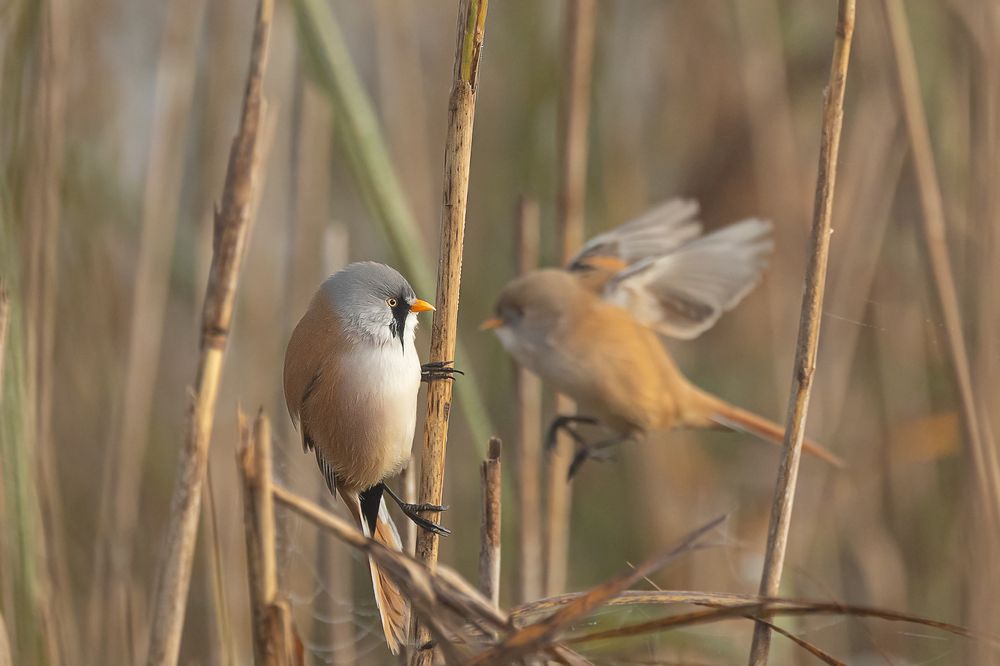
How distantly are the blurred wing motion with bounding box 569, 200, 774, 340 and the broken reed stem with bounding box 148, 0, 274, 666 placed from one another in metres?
1.19

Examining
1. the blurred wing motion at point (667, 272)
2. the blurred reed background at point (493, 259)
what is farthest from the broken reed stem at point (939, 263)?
the blurred wing motion at point (667, 272)

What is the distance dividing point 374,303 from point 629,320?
1058 millimetres

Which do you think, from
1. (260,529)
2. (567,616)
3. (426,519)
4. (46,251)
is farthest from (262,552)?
(46,251)

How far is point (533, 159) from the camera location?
2.51 meters

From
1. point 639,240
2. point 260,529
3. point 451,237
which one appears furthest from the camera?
point 639,240

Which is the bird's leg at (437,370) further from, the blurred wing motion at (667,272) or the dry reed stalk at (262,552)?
the blurred wing motion at (667,272)

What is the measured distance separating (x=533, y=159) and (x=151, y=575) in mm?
1375

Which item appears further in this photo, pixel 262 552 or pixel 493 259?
pixel 493 259

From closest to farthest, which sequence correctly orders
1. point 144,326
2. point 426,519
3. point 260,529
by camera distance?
point 260,529
point 426,519
point 144,326

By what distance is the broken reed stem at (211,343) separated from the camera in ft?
2.96

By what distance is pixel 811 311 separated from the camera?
1147mm

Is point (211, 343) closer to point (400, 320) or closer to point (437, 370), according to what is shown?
point (437, 370)

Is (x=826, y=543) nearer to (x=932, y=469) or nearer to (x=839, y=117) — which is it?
(x=932, y=469)

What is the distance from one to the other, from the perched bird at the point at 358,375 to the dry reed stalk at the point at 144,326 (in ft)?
2.27
